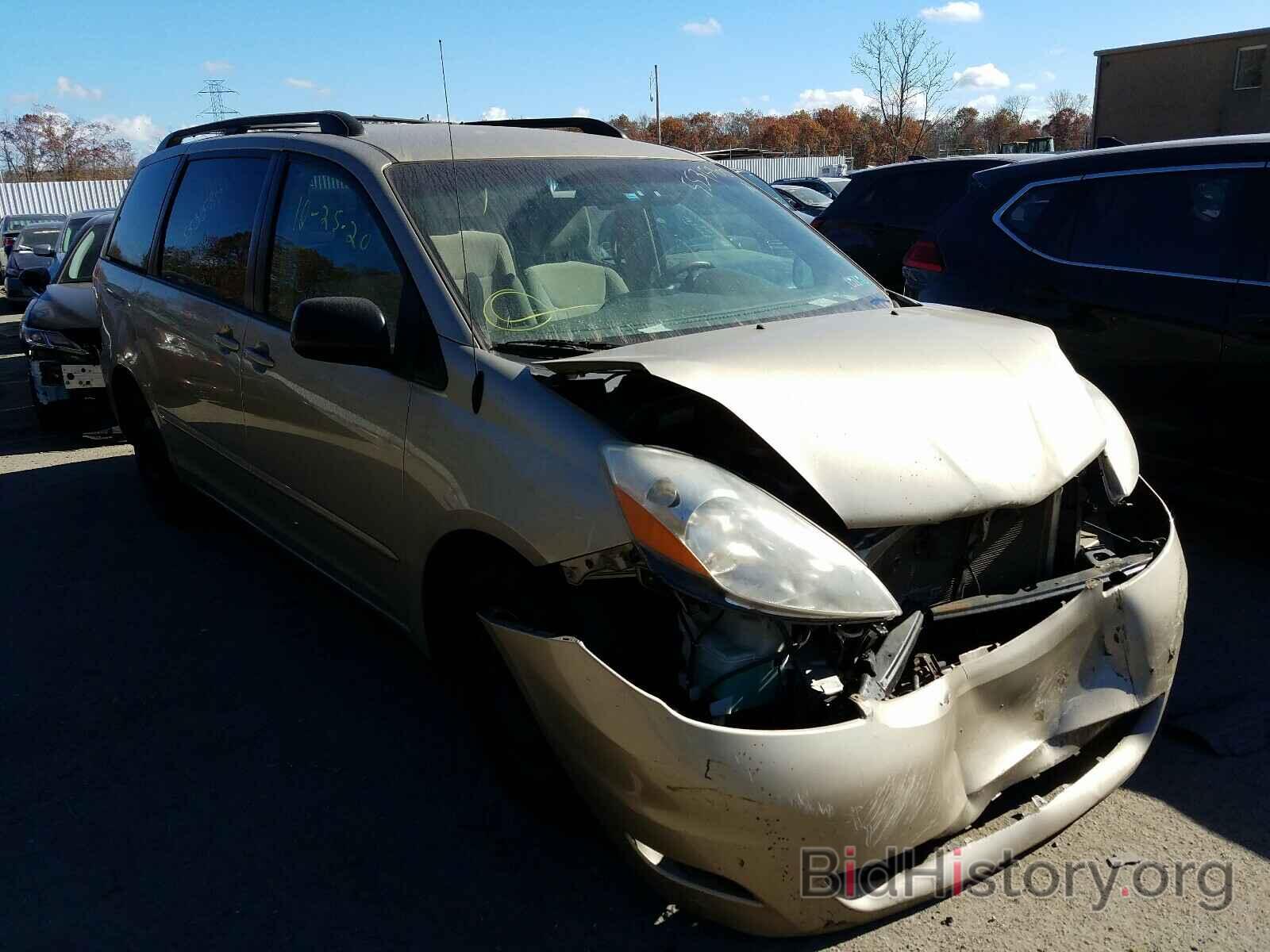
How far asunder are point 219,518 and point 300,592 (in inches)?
53.8

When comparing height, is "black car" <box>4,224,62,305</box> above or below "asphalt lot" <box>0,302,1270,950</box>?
above

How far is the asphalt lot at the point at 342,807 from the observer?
2377 millimetres

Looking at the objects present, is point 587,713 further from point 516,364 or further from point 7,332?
point 7,332

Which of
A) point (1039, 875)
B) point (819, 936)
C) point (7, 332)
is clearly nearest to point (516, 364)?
point (819, 936)

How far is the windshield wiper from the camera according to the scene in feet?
8.75

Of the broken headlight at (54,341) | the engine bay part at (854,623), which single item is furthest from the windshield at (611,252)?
the broken headlight at (54,341)

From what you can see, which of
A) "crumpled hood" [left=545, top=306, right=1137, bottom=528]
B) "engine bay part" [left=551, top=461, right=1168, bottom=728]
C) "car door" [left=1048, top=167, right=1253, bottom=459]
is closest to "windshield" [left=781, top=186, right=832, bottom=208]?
"car door" [left=1048, top=167, right=1253, bottom=459]

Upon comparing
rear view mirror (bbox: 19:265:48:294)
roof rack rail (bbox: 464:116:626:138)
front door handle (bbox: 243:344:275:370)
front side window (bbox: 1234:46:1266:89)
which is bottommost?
front door handle (bbox: 243:344:275:370)

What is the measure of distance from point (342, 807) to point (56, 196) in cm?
4196

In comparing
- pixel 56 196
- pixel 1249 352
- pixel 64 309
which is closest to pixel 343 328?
pixel 1249 352

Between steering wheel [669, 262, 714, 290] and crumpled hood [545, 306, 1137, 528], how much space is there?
0.43 meters

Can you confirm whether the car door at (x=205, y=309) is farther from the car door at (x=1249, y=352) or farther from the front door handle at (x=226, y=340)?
the car door at (x=1249, y=352)

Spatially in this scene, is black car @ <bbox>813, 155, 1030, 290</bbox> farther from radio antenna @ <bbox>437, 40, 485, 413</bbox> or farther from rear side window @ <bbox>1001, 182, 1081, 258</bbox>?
radio antenna @ <bbox>437, 40, 485, 413</bbox>

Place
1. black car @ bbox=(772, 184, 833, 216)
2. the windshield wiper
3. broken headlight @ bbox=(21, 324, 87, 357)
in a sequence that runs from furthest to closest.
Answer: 1. black car @ bbox=(772, 184, 833, 216)
2. broken headlight @ bbox=(21, 324, 87, 357)
3. the windshield wiper
